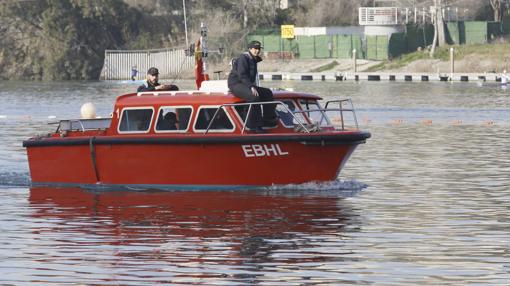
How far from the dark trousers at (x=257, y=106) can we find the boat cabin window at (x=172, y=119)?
1.09 m

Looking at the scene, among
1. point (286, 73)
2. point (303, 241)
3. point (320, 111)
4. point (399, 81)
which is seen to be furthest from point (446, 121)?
point (286, 73)

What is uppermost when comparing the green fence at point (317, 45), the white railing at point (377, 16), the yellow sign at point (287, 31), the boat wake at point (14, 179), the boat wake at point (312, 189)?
the boat wake at point (312, 189)

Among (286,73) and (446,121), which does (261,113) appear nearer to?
(446,121)

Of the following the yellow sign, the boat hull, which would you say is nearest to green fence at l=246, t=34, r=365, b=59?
the yellow sign

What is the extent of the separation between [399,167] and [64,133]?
826cm

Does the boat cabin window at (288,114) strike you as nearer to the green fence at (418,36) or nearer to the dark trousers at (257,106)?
the dark trousers at (257,106)

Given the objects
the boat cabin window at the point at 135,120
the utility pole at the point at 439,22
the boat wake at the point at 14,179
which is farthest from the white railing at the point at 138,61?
the boat cabin window at the point at 135,120

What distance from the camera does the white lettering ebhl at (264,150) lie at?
2616cm

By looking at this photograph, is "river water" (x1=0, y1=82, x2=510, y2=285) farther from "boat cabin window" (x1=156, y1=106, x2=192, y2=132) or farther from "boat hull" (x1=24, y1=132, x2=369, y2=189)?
"boat cabin window" (x1=156, y1=106, x2=192, y2=132)

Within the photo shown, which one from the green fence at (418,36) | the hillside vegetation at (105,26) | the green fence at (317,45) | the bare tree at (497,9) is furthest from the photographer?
the bare tree at (497,9)

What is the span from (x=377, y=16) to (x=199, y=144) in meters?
77.5

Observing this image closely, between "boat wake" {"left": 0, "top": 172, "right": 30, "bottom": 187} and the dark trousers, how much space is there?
5.57m

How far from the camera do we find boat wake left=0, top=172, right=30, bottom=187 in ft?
97.7

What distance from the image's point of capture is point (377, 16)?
4048 inches
